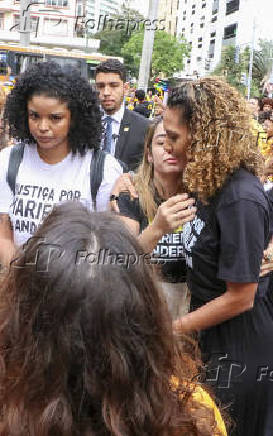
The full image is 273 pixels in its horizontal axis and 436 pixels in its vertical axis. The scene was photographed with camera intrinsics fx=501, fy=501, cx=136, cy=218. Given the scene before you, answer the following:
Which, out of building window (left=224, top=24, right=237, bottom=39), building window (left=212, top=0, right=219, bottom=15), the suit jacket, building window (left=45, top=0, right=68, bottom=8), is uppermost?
building window (left=212, top=0, right=219, bottom=15)

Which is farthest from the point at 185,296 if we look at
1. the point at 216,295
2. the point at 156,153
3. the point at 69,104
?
the point at 69,104

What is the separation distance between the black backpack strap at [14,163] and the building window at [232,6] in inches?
2285

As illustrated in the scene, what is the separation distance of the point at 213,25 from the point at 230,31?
6063 mm

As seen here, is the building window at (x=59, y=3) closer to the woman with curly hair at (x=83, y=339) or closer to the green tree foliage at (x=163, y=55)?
the green tree foliage at (x=163, y=55)

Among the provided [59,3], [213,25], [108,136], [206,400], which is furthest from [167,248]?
[213,25]

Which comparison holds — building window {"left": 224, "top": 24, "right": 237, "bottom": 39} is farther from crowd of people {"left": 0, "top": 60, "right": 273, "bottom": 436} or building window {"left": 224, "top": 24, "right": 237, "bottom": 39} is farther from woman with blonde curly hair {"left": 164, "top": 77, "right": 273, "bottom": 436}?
woman with blonde curly hair {"left": 164, "top": 77, "right": 273, "bottom": 436}

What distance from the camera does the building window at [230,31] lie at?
5454 cm

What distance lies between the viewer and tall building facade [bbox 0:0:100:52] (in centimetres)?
2554

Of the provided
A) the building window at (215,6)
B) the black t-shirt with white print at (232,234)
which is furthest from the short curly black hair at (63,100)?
the building window at (215,6)

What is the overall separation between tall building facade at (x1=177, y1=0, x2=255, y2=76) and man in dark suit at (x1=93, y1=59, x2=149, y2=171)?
4789cm

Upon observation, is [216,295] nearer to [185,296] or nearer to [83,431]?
[185,296]

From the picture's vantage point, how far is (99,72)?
477 centimetres

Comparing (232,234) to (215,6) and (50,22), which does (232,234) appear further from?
(215,6)

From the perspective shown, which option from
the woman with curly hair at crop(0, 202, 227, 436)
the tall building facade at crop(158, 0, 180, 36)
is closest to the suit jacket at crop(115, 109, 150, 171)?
the woman with curly hair at crop(0, 202, 227, 436)
